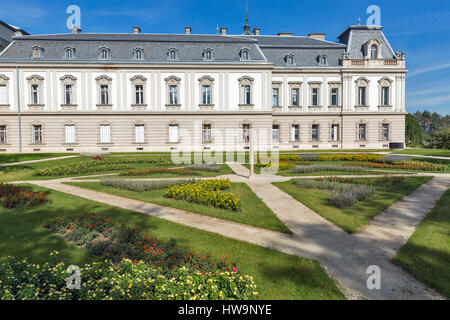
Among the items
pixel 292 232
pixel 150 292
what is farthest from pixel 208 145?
pixel 150 292

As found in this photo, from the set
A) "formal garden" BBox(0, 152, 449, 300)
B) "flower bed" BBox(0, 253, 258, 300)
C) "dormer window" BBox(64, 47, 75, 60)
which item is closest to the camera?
"flower bed" BBox(0, 253, 258, 300)

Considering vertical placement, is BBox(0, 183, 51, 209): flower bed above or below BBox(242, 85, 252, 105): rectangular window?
below

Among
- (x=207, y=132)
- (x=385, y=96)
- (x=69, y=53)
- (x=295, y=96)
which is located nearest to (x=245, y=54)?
(x=295, y=96)

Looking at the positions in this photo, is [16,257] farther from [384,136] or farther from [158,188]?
[384,136]

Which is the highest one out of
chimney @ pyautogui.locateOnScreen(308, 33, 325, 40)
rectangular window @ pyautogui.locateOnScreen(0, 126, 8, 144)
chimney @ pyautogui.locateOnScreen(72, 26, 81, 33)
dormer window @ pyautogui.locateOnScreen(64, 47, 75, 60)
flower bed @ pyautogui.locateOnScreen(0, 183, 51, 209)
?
chimney @ pyautogui.locateOnScreen(308, 33, 325, 40)

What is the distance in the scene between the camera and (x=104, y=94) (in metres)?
32.0

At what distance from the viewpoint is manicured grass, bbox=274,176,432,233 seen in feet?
23.4

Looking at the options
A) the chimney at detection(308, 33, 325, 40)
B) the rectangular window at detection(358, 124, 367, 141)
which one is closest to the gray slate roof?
the chimney at detection(308, 33, 325, 40)

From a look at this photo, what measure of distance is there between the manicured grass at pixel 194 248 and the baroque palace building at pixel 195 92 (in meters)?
25.9

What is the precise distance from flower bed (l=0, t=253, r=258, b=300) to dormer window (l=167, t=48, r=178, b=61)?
32028 millimetres

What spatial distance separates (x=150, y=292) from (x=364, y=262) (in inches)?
156

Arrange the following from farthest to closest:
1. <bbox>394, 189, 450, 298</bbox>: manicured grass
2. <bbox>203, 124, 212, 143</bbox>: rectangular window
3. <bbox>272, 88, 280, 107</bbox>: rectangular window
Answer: <bbox>272, 88, 280, 107</bbox>: rectangular window < <bbox>203, 124, 212, 143</bbox>: rectangular window < <bbox>394, 189, 450, 298</bbox>: manicured grass

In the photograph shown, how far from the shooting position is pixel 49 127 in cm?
3150

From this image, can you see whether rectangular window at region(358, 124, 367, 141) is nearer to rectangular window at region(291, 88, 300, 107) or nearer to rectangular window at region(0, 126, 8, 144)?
rectangular window at region(291, 88, 300, 107)
